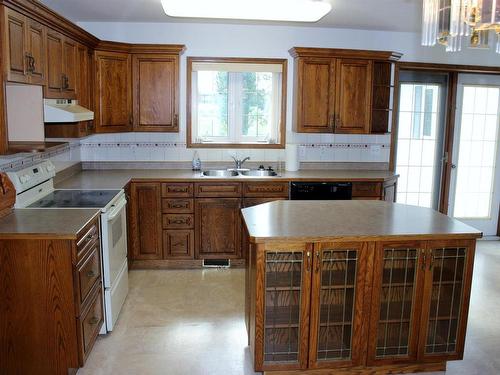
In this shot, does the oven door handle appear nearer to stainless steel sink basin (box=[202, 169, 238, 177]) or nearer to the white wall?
stainless steel sink basin (box=[202, 169, 238, 177])

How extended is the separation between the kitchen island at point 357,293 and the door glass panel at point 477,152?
3.24 metres

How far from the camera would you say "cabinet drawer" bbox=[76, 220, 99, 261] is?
272cm

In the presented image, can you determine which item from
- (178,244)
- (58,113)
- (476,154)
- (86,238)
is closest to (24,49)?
(58,113)

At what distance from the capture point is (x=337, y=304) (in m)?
2.73

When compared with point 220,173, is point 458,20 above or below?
above

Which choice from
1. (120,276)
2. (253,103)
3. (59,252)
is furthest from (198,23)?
(59,252)

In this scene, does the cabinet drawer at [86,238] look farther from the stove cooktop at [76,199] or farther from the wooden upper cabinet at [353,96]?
the wooden upper cabinet at [353,96]

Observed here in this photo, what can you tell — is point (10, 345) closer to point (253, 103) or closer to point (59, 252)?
point (59, 252)

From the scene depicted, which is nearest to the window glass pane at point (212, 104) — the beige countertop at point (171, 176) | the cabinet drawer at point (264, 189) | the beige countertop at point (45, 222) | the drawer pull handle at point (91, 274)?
the beige countertop at point (171, 176)

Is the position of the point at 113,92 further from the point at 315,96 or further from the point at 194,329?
the point at 194,329

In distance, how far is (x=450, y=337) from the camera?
9.34ft

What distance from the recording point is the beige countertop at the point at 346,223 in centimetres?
261

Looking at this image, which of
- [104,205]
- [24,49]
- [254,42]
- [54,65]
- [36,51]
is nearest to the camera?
[24,49]

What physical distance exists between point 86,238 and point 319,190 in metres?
2.48
